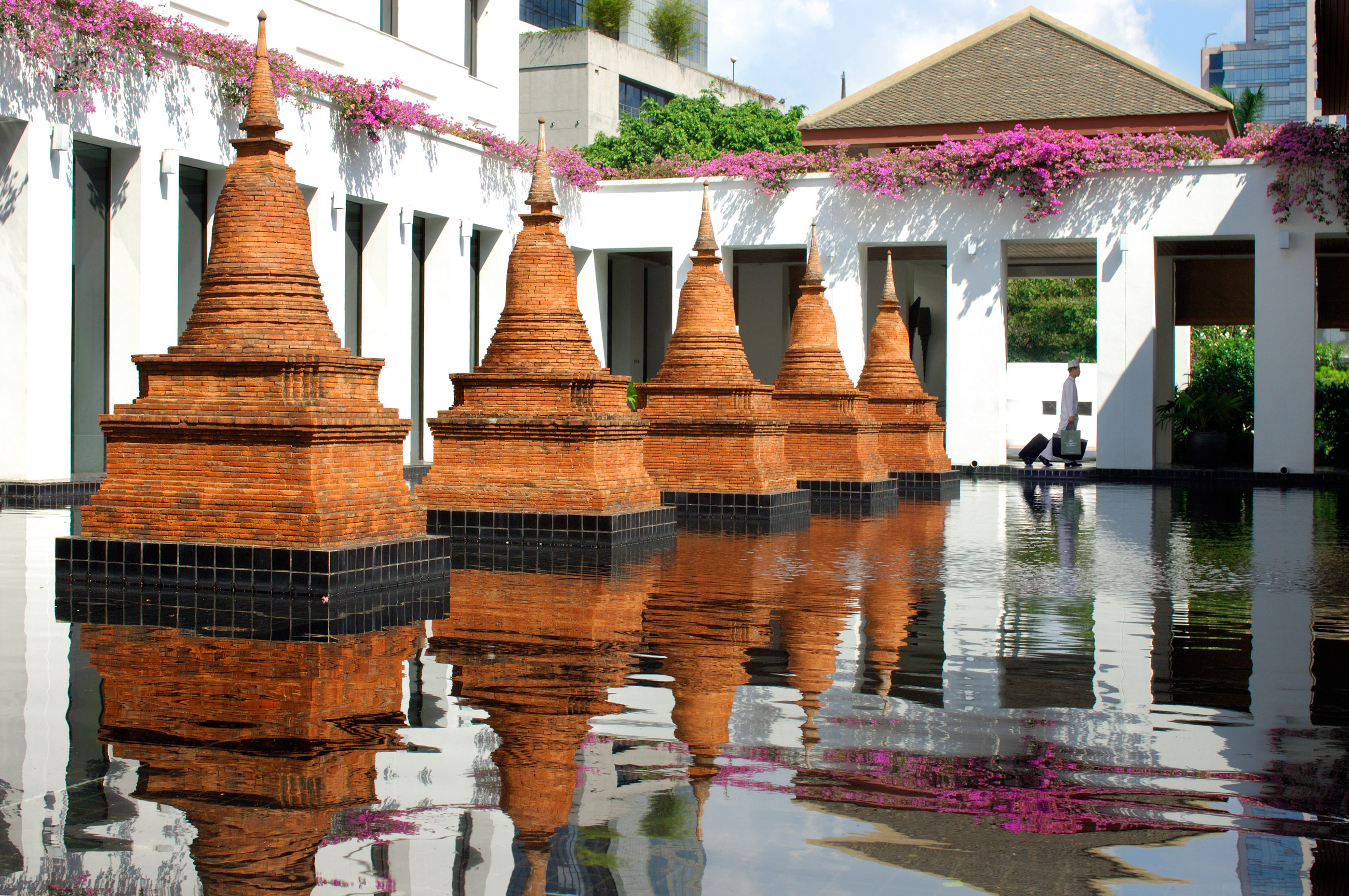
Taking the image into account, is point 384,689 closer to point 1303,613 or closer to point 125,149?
point 1303,613

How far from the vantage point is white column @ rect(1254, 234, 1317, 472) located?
81.4ft

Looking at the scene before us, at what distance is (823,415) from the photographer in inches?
728

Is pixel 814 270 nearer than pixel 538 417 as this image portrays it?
No

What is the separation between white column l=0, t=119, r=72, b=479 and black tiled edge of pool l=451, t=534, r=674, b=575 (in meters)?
6.52

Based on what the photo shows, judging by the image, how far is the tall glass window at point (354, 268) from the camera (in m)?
21.9

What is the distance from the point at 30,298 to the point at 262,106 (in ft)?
25.6

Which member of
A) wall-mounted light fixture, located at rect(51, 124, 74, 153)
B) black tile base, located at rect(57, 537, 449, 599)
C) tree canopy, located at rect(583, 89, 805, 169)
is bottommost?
black tile base, located at rect(57, 537, 449, 599)

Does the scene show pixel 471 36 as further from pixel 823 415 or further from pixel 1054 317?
pixel 1054 317

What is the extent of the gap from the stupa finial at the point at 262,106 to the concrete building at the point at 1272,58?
188 metres

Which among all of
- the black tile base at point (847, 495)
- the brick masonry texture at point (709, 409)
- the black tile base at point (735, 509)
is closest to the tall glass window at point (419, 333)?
the black tile base at point (847, 495)

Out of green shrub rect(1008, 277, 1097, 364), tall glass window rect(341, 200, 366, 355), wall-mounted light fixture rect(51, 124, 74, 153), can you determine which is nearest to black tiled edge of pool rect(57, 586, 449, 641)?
wall-mounted light fixture rect(51, 124, 74, 153)

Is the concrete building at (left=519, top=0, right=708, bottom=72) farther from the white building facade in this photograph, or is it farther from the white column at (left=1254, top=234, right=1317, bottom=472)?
the white column at (left=1254, top=234, right=1317, bottom=472)

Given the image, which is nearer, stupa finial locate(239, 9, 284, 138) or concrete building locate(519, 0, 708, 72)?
stupa finial locate(239, 9, 284, 138)

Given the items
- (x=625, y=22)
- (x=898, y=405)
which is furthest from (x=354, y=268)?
(x=625, y=22)
